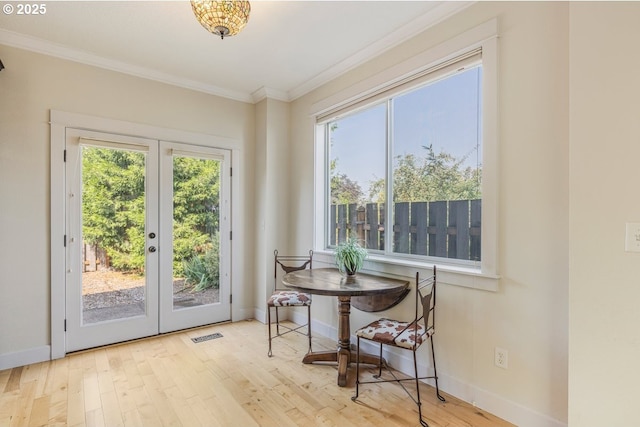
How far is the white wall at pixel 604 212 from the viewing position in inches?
54.5

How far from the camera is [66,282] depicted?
2930 mm

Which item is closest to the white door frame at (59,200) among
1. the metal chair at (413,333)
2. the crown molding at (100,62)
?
the crown molding at (100,62)

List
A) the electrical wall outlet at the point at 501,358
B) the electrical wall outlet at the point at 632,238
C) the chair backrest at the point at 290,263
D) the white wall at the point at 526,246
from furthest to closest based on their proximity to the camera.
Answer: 1. the chair backrest at the point at 290,263
2. the electrical wall outlet at the point at 501,358
3. the white wall at the point at 526,246
4. the electrical wall outlet at the point at 632,238

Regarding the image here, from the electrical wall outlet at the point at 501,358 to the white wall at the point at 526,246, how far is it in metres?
0.03

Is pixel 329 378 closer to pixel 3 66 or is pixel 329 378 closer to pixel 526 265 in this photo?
pixel 526 265

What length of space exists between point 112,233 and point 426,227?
2.95 m

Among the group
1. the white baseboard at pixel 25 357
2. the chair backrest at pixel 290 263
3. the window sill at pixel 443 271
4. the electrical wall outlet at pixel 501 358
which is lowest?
the white baseboard at pixel 25 357

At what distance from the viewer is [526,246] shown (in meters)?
1.92

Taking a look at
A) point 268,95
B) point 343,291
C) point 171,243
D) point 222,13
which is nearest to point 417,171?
point 343,291

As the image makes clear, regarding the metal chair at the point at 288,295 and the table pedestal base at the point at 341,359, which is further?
the metal chair at the point at 288,295

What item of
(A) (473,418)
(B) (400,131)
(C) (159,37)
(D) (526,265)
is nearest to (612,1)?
(D) (526,265)

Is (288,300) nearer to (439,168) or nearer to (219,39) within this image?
(439,168)

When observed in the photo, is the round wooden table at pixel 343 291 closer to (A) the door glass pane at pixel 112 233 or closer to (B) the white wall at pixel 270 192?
(B) the white wall at pixel 270 192

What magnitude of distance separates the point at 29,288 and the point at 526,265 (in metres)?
3.82
